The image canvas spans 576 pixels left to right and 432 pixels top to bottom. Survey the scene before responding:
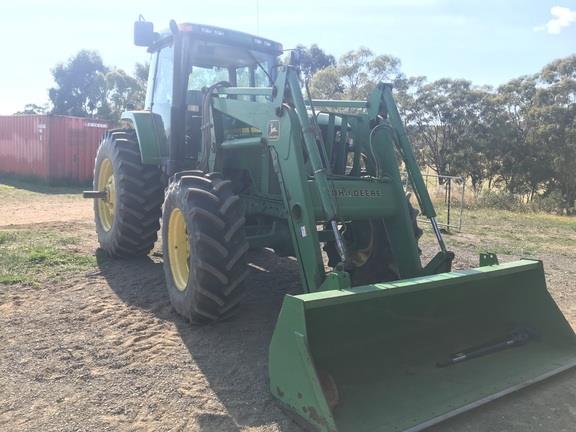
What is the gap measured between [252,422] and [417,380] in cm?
113

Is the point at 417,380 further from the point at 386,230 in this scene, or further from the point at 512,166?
the point at 512,166

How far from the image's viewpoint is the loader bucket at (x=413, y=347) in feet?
10.0

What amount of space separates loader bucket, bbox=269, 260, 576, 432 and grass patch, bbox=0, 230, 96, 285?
3.83 meters

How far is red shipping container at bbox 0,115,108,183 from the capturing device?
1850 centimetres

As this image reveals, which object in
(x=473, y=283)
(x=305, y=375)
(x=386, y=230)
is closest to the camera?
(x=305, y=375)

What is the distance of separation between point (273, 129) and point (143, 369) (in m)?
2.12

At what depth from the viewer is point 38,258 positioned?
6.69 meters

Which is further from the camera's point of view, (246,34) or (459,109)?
(459,109)

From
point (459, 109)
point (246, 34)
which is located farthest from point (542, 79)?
Answer: point (246, 34)

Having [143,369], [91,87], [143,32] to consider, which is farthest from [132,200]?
[91,87]

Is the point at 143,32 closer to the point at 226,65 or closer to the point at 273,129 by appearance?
the point at 226,65

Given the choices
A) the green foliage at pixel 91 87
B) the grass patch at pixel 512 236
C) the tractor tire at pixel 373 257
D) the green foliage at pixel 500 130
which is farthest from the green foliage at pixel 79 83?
the tractor tire at pixel 373 257

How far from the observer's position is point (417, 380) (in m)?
3.49

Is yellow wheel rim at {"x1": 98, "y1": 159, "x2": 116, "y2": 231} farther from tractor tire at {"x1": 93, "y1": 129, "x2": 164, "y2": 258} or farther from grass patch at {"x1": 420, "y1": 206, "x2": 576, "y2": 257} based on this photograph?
grass patch at {"x1": 420, "y1": 206, "x2": 576, "y2": 257}
